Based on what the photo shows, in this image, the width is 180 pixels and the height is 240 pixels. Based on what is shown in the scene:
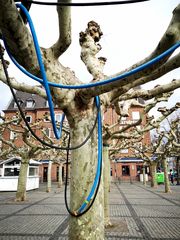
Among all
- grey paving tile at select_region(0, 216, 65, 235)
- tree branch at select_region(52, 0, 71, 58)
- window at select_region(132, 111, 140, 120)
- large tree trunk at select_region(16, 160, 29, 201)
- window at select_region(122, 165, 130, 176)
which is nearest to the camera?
tree branch at select_region(52, 0, 71, 58)

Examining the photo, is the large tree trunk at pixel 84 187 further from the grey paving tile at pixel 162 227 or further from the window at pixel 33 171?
the window at pixel 33 171

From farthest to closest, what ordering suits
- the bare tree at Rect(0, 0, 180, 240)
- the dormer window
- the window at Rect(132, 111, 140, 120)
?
the dormer window, the window at Rect(132, 111, 140, 120), the bare tree at Rect(0, 0, 180, 240)

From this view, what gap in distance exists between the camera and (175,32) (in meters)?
1.90

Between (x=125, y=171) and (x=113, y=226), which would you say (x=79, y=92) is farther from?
(x=125, y=171)

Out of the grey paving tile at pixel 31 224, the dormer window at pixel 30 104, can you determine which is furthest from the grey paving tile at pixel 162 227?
the dormer window at pixel 30 104

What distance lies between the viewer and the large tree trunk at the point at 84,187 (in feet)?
7.82

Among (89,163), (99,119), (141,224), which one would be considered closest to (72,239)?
(89,163)

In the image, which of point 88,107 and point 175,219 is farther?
point 175,219

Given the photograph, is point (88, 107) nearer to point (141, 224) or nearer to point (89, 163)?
point (89, 163)

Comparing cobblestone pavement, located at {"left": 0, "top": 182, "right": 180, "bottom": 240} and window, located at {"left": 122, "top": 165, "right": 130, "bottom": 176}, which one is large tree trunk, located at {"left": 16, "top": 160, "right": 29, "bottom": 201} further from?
window, located at {"left": 122, "top": 165, "right": 130, "bottom": 176}

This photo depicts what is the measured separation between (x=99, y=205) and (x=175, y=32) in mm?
2101

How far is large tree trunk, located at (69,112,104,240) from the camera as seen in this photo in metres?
2.38

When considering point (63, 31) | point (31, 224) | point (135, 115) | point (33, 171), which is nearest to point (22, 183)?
point (31, 224)

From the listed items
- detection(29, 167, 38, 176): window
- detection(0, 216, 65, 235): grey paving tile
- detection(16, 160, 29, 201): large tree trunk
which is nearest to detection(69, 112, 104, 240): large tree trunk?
detection(0, 216, 65, 235): grey paving tile
